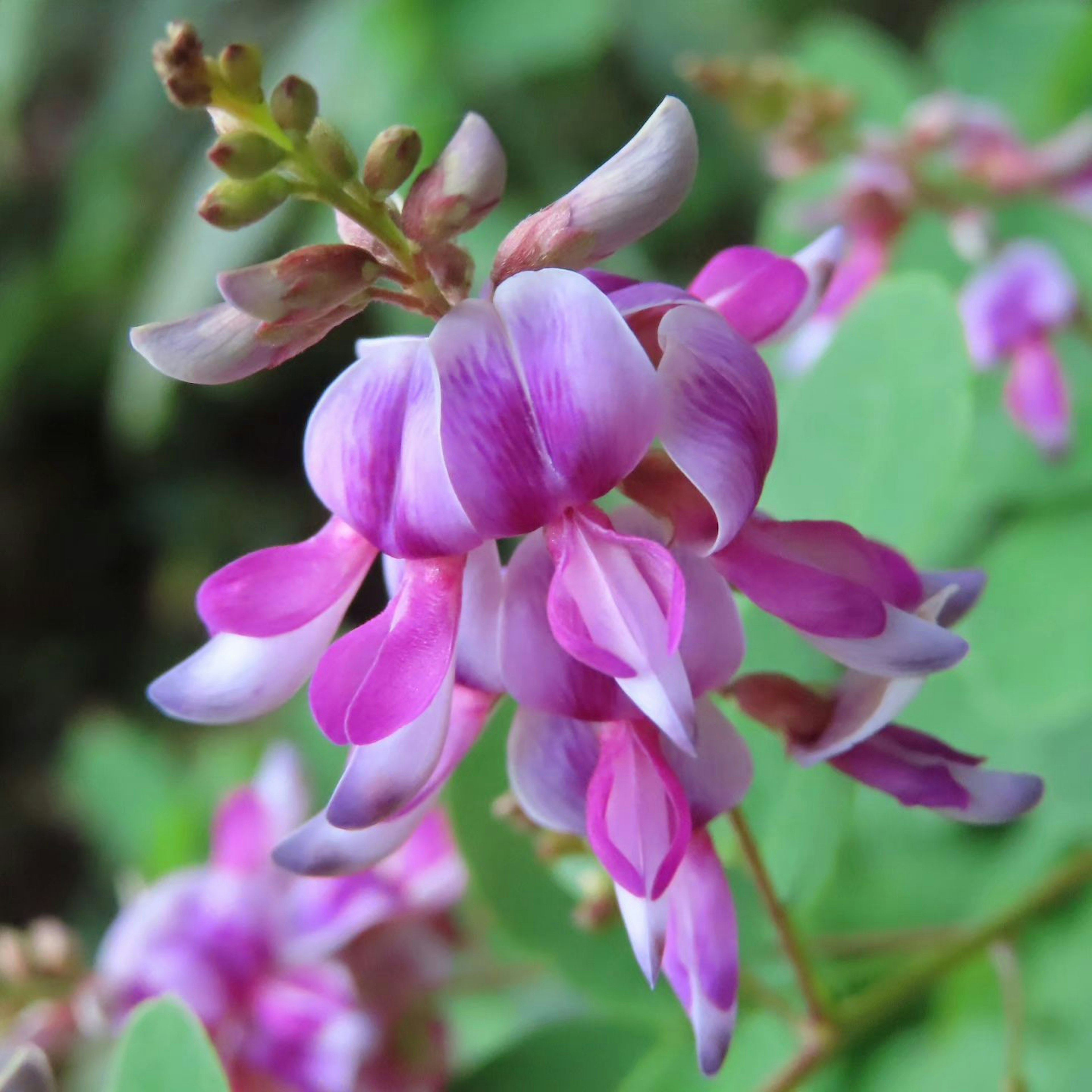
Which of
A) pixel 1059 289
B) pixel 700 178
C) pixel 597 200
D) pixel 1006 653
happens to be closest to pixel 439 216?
pixel 597 200

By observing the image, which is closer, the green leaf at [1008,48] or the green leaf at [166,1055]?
the green leaf at [166,1055]

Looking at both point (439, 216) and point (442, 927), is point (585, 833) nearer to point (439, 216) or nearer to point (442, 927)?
point (439, 216)

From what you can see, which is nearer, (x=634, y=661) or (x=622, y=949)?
(x=634, y=661)

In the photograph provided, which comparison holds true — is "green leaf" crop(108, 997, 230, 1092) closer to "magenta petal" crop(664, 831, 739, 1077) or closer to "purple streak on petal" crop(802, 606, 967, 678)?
"magenta petal" crop(664, 831, 739, 1077)

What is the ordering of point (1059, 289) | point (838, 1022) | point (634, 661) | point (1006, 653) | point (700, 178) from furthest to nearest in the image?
point (700, 178) < point (1059, 289) < point (1006, 653) < point (838, 1022) < point (634, 661)

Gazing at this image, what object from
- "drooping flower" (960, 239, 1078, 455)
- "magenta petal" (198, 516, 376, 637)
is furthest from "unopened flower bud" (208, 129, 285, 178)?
"drooping flower" (960, 239, 1078, 455)

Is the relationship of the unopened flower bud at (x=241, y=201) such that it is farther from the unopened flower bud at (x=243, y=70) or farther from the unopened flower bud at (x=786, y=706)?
the unopened flower bud at (x=786, y=706)

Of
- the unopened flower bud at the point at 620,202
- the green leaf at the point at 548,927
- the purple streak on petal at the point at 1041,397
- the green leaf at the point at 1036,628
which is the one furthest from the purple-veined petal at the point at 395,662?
the purple streak on petal at the point at 1041,397

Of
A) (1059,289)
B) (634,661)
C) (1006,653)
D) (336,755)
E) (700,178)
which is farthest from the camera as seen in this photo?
(700,178)
